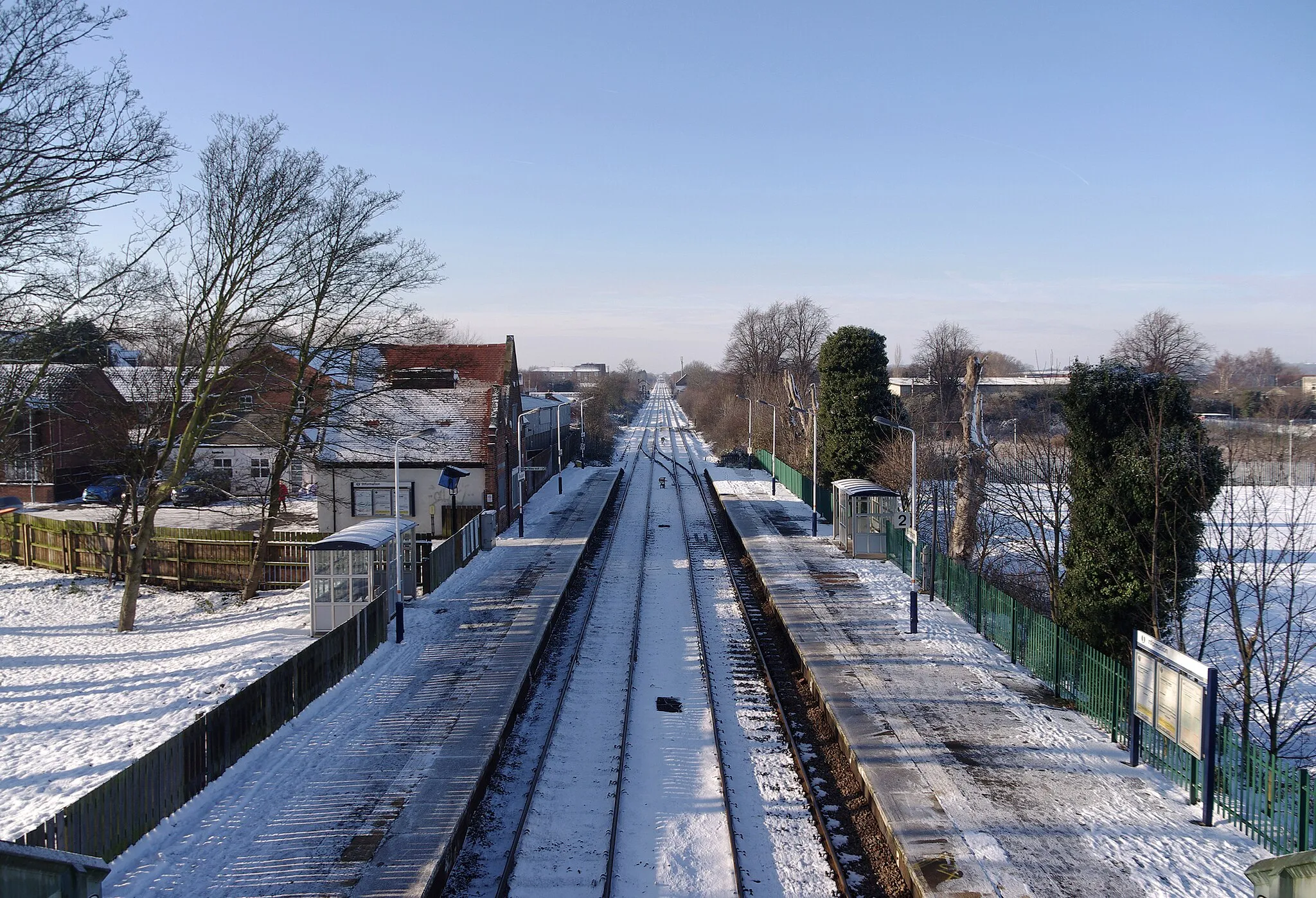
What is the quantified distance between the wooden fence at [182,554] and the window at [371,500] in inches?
133

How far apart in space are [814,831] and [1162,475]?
7.70 metres

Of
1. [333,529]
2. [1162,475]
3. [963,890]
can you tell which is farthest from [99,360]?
[1162,475]

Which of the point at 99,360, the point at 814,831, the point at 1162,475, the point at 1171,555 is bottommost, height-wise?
the point at 814,831

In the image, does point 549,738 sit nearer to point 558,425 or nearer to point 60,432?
point 60,432

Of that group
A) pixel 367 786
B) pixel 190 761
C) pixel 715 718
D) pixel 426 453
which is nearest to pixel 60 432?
pixel 426 453

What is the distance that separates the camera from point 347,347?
2306 centimetres

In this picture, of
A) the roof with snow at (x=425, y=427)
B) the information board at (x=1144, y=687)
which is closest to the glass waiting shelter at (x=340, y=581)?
the roof with snow at (x=425, y=427)

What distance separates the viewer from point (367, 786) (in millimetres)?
11438

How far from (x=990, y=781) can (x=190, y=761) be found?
10071 mm

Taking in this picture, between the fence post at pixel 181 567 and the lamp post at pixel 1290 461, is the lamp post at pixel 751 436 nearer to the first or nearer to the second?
the lamp post at pixel 1290 461

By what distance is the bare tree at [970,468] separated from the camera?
2630 cm

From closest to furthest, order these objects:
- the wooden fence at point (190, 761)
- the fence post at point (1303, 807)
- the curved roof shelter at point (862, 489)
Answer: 1. the wooden fence at point (190, 761)
2. the fence post at point (1303, 807)
3. the curved roof shelter at point (862, 489)

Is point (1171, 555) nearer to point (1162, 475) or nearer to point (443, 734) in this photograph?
point (1162, 475)

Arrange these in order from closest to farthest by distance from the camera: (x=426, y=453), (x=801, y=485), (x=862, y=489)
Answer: (x=862, y=489)
(x=426, y=453)
(x=801, y=485)
